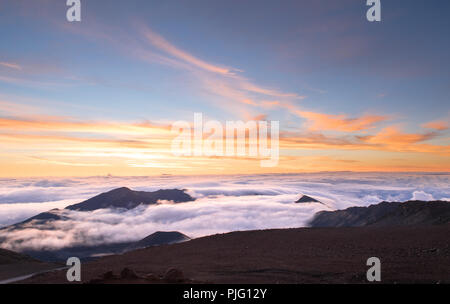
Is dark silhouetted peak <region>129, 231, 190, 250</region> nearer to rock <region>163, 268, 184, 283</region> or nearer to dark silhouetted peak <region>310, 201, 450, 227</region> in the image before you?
dark silhouetted peak <region>310, 201, 450, 227</region>

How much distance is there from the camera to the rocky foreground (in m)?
13.0

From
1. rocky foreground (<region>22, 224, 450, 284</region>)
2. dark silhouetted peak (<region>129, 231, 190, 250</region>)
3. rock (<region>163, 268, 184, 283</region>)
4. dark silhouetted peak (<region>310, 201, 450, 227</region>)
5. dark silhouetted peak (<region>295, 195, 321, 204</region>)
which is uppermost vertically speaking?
rock (<region>163, 268, 184, 283</region>)

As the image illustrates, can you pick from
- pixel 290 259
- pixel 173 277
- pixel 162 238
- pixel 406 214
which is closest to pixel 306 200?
pixel 162 238

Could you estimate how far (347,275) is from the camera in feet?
43.9

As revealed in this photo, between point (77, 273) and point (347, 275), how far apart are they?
36.3ft

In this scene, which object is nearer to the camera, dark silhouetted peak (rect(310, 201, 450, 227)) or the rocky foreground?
the rocky foreground

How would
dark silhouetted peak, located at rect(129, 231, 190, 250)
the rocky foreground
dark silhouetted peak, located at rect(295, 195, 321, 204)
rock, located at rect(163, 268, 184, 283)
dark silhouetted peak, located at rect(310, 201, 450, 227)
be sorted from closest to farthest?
rock, located at rect(163, 268, 184, 283) → the rocky foreground → dark silhouetted peak, located at rect(310, 201, 450, 227) → dark silhouetted peak, located at rect(129, 231, 190, 250) → dark silhouetted peak, located at rect(295, 195, 321, 204)

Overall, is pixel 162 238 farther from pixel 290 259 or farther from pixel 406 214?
pixel 290 259

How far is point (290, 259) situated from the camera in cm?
1675

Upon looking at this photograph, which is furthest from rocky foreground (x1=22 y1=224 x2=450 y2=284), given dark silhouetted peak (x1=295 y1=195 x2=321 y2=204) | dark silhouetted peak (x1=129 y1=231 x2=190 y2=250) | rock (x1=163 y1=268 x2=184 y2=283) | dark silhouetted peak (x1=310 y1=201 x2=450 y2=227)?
dark silhouetted peak (x1=295 y1=195 x2=321 y2=204)

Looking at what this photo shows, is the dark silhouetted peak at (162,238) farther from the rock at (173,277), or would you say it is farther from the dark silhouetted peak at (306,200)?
the rock at (173,277)
